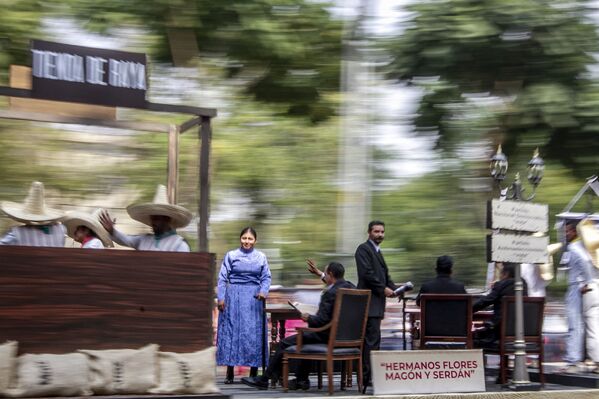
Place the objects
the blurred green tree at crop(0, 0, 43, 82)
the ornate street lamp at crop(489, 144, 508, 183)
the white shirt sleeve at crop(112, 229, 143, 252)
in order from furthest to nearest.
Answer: the blurred green tree at crop(0, 0, 43, 82)
the ornate street lamp at crop(489, 144, 508, 183)
the white shirt sleeve at crop(112, 229, 143, 252)

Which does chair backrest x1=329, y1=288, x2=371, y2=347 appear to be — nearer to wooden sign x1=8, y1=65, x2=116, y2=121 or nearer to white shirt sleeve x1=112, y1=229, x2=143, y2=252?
white shirt sleeve x1=112, y1=229, x2=143, y2=252

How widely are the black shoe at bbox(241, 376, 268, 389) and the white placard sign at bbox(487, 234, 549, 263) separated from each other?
227cm

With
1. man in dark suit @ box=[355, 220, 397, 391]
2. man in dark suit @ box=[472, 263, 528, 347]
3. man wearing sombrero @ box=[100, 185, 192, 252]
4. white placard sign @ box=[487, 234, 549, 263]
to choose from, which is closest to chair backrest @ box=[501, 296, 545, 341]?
man in dark suit @ box=[472, 263, 528, 347]

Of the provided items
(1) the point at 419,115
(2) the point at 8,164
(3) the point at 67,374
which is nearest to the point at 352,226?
(1) the point at 419,115

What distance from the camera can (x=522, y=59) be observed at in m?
14.8

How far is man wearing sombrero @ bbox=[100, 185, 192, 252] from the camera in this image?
789 centimetres

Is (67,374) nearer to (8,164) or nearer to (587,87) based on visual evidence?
(8,164)

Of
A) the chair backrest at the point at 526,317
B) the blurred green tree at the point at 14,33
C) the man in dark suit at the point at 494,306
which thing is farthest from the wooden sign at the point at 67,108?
the blurred green tree at the point at 14,33

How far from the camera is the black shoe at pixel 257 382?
8992 millimetres

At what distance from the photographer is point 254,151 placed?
1816 cm

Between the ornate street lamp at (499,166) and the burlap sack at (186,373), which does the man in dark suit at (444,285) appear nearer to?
the ornate street lamp at (499,166)

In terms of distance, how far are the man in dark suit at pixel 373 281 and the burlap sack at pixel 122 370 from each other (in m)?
2.23

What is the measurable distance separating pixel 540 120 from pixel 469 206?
437 centimetres

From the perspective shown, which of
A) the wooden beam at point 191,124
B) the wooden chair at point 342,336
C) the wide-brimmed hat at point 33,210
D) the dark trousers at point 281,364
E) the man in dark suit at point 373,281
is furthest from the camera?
the man in dark suit at point 373,281
